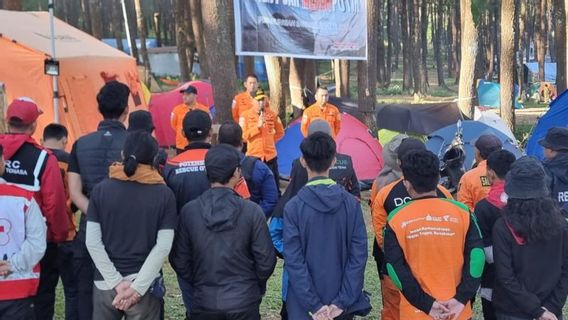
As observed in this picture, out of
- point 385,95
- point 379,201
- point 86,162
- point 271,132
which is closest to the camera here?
point 86,162

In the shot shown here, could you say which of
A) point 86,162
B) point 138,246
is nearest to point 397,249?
point 138,246

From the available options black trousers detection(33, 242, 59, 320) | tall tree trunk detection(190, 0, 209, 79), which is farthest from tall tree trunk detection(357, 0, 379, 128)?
black trousers detection(33, 242, 59, 320)

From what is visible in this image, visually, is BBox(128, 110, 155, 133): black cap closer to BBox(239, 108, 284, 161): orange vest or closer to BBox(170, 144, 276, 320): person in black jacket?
BBox(170, 144, 276, 320): person in black jacket

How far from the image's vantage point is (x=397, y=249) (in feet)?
12.4

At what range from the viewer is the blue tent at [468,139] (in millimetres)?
11016

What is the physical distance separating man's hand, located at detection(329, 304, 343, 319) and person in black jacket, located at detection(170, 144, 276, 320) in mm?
404

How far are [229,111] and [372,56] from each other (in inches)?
196

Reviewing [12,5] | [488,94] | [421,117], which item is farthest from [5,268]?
[488,94]

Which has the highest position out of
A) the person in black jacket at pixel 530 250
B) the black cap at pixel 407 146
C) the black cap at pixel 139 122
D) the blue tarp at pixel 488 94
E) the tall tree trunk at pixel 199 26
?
the tall tree trunk at pixel 199 26

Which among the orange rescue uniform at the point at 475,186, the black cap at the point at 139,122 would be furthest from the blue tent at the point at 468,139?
the black cap at the point at 139,122

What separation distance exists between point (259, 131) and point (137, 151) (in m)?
5.50

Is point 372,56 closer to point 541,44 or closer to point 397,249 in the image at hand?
point 397,249

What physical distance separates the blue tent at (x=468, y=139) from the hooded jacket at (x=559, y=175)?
5127mm

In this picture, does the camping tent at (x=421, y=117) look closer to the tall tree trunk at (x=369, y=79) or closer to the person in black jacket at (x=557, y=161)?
the tall tree trunk at (x=369, y=79)
